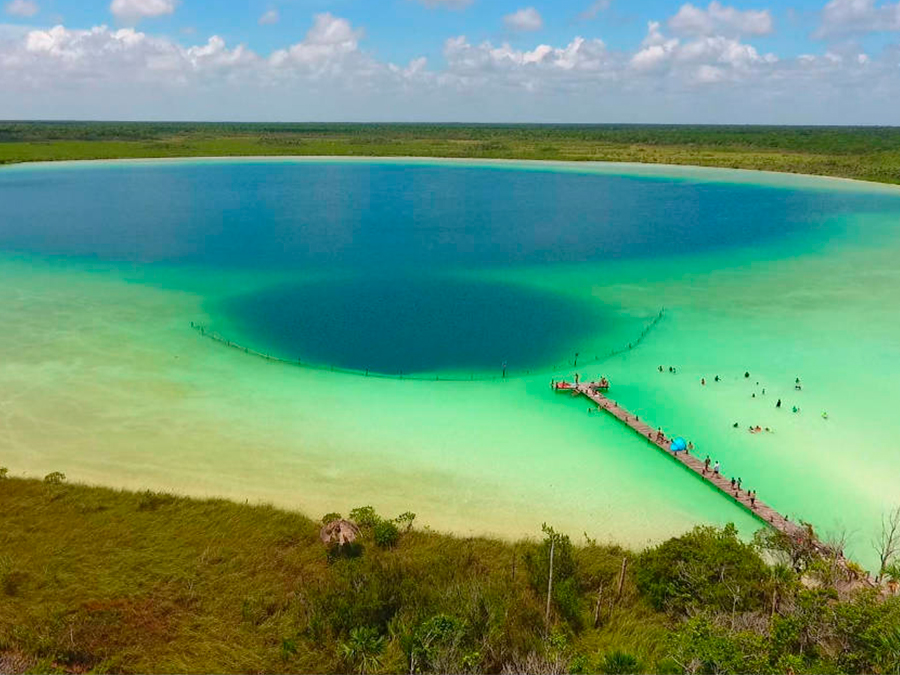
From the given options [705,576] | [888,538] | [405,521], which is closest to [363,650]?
[405,521]

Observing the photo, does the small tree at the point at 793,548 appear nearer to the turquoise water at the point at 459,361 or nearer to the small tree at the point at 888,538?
the small tree at the point at 888,538

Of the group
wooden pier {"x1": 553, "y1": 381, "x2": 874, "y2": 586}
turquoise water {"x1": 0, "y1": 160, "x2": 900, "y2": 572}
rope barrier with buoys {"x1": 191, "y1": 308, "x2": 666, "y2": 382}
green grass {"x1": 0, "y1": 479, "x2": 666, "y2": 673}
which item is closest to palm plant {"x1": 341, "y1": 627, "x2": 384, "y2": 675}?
green grass {"x1": 0, "y1": 479, "x2": 666, "y2": 673}

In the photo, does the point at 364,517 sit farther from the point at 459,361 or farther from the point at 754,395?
the point at 754,395

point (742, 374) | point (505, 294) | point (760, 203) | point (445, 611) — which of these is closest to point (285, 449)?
point (445, 611)

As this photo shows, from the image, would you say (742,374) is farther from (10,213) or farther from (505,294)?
(10,213)

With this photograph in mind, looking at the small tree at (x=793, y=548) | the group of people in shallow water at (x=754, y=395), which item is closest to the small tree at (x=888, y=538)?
the small tree at (x=793, y=548)
